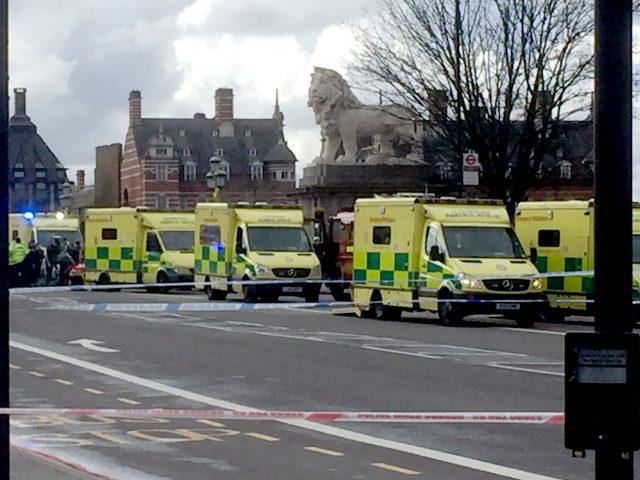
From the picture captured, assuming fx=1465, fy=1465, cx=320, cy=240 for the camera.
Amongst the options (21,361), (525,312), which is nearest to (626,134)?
(21,361)


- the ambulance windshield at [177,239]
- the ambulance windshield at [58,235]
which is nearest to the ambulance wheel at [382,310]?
the ambulance windshield at [177,239]

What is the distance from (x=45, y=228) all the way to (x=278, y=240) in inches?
688

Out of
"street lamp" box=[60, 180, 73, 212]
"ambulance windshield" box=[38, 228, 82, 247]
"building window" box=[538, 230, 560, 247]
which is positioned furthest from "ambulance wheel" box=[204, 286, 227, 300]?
"street lamp" box=[60, 180, 73, 212]

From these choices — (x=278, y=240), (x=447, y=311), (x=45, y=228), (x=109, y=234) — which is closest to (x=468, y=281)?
(x=447, y=311)

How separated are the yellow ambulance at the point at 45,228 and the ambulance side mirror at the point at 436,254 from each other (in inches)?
959

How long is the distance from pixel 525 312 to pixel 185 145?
8758 centimetres

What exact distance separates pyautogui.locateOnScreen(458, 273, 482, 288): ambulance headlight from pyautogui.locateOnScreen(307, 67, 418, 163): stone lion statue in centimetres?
2213

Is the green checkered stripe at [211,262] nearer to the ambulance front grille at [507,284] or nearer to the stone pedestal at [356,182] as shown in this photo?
the stone pedestal at [356,182]

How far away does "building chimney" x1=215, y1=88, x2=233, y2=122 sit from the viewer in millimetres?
117312

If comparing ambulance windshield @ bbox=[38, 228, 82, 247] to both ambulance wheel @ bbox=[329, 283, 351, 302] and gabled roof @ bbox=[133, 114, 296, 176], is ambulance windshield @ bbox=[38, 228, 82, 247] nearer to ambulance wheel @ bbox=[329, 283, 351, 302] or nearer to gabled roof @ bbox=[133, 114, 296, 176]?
ambulance wheel @ bbox=[329, 283, 351, 302]

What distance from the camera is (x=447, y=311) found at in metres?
26.9

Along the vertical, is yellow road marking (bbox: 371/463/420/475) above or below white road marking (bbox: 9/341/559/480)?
below

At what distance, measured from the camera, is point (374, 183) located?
49.0 m

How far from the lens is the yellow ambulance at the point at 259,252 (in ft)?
115
